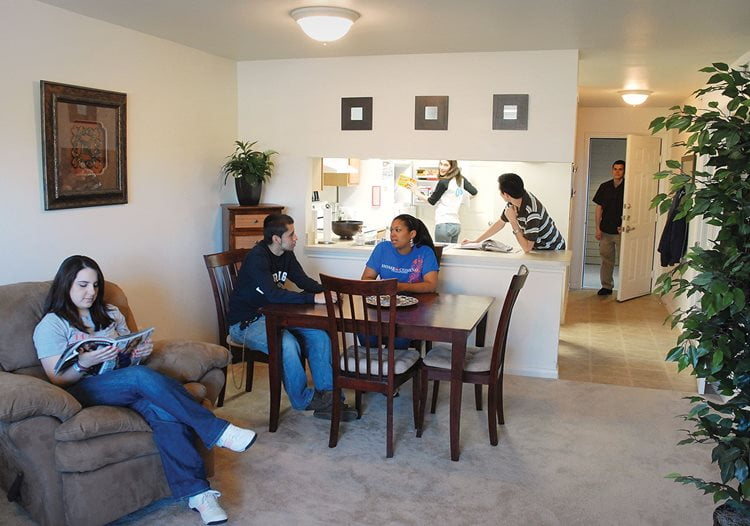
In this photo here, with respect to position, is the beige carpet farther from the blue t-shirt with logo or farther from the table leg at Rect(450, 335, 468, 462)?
the blue t-shirt with logo

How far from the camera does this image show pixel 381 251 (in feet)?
14.4

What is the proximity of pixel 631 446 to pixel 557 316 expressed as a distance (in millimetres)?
1254

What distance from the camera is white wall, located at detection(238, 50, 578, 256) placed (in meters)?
4.76

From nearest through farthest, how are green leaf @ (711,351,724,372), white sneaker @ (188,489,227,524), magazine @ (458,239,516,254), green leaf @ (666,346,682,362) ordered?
green leaf @ (711,351,724,372)
green leaf @ (666,346,682,362)
white sneaker @ (188,489,227,524)
magazine @ (458,239,516,254)

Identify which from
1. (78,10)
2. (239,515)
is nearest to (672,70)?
Answer: (78,10)

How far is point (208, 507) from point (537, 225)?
324 cm

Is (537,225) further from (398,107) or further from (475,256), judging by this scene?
(398,107)

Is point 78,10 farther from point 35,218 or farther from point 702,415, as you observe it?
point 702,415

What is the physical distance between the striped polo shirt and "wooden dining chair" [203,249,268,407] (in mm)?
2064

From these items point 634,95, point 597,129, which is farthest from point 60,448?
point 597,129

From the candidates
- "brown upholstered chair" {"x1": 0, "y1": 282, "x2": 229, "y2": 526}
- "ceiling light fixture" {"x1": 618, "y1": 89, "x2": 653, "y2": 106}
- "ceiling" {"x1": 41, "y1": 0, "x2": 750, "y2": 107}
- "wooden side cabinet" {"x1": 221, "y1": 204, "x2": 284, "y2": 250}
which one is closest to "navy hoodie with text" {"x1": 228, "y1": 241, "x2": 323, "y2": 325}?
"wooden side cabinet" {"x1": 221, "y1": 204, "x2": 284, "y2": 250}

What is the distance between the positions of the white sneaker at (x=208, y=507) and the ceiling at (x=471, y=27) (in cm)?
239

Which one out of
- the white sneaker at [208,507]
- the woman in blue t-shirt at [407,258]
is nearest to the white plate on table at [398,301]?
the woman in blue t-shirt at [407,258]

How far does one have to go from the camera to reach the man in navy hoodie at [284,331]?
386 centimetres
